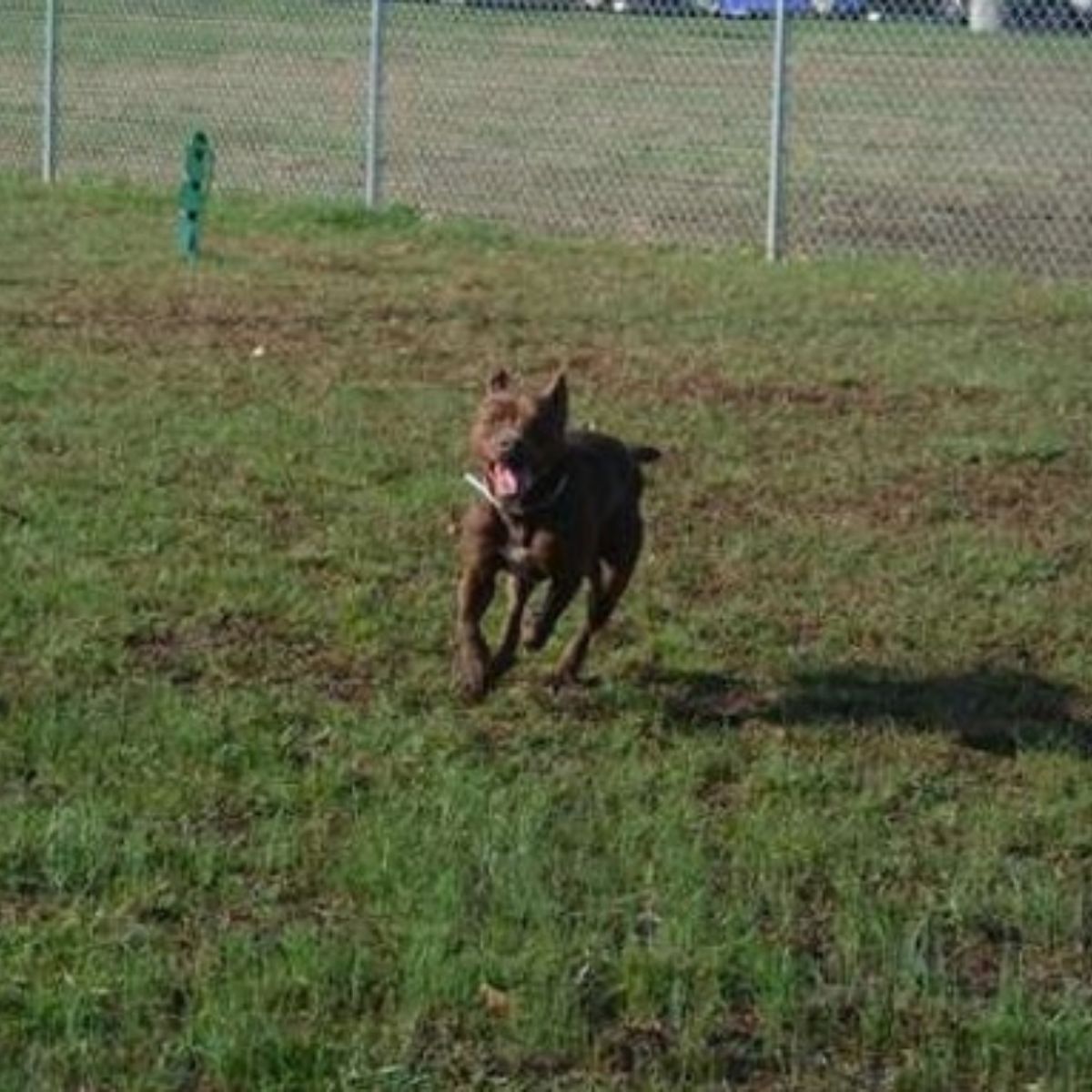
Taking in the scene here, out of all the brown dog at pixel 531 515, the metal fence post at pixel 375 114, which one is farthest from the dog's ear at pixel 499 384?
the metal fence post at pixel 375 114

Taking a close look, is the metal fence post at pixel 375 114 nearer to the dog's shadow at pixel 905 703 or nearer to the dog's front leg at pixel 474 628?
the dog's shadow at pixel 905 703

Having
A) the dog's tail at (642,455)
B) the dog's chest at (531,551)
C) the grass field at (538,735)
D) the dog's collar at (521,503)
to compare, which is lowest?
the grass field at (538,735)

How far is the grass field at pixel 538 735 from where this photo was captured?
395cm

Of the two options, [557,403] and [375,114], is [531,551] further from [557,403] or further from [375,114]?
[375,114]

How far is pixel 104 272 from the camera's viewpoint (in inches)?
480

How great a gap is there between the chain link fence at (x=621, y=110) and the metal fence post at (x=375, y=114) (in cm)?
3

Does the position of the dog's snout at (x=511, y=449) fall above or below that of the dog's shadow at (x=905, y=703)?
above

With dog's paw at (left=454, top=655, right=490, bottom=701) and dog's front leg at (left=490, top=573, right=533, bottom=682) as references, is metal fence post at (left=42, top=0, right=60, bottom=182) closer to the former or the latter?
dog's front leg at (left=490, top=573, right=533, bottom=682)

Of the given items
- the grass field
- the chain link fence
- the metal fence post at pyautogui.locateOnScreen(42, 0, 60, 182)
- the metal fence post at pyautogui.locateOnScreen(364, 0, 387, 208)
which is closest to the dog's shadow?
the grass field

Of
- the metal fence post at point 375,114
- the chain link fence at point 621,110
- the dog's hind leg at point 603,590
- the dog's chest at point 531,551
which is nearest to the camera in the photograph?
the dog's chest at point 531,551

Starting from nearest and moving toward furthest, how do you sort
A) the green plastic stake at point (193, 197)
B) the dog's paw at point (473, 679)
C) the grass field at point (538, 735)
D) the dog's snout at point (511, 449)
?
the grass field at point (538, 735) < the dog's snout at point (511, 449) < the dog's paw at point (473, 679) < the green plastic stake at point (193, 197)

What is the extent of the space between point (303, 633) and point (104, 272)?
20.7 feet

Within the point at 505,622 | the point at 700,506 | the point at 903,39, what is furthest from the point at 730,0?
the point at 505,622

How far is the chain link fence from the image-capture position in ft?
51.6
